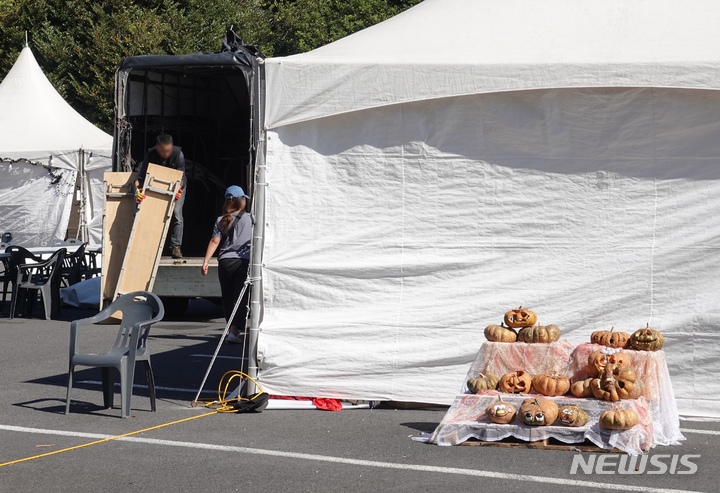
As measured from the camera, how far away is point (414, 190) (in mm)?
8391

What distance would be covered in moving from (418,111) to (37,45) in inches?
986

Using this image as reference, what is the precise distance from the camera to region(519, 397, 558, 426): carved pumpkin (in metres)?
7.09

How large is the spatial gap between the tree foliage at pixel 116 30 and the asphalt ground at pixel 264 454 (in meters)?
21.7

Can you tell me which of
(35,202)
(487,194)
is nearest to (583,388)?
(487,194)

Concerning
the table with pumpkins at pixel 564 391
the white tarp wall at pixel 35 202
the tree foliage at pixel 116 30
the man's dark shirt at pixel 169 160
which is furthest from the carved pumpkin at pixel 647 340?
the tree foliage at pixel 116 30

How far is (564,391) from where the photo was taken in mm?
7445

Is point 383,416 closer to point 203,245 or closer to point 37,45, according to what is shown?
point 203,245

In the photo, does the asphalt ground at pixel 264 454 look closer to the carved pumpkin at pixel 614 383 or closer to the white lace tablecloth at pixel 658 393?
the white lace tablecloth at pixel 658 393

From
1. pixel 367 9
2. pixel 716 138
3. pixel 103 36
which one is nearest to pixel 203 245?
pixel 716 138

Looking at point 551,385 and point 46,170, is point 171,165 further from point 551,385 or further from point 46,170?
point 46,170

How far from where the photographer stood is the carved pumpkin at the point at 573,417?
7.06 meters

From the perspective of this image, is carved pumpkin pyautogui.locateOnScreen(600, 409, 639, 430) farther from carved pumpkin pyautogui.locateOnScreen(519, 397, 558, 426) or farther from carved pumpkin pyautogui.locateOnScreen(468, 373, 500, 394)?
carved pumpkin pyautogui.locateOnScreen(468, 373, 500, 394)

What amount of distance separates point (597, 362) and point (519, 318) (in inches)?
29.1

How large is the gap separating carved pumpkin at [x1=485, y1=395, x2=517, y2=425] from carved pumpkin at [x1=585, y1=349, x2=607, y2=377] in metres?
0.64
